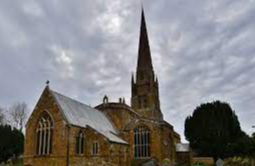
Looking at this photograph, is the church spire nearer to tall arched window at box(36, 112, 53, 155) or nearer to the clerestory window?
the clerestory window

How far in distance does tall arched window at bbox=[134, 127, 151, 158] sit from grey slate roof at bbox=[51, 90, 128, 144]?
239cm

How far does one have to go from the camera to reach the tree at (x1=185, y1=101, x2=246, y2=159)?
4009 cm

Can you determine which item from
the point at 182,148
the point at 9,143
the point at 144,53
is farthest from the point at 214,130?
the point at 9,143

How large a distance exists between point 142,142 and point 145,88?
23.7 metres

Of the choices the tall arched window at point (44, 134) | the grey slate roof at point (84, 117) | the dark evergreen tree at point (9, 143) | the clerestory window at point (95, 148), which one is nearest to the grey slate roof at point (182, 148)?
the grey slate roof at point (84, 117)

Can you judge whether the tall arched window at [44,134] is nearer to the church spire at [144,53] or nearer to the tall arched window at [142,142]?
the tall arched window at [142,142]

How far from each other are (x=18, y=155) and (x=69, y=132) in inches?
958

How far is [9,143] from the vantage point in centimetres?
4453

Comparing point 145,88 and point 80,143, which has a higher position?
point 145,88

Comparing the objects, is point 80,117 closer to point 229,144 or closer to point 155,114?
point 229,144

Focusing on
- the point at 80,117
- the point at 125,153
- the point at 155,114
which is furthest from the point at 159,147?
the point at 155,114

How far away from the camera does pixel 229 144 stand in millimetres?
39750

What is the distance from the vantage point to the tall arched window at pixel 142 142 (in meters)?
36.2

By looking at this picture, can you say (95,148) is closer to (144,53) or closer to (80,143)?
(80,143)
